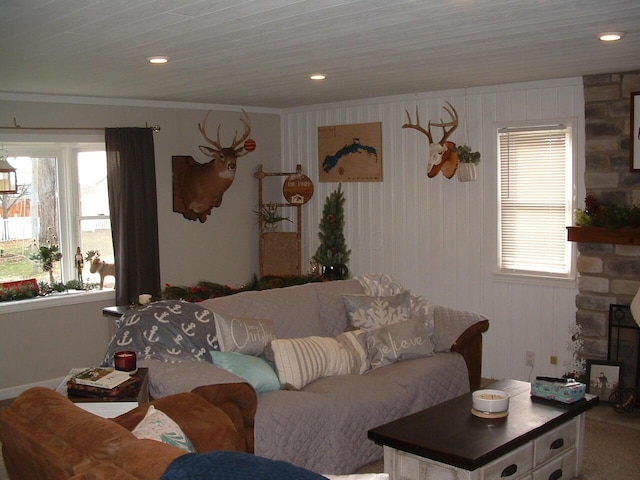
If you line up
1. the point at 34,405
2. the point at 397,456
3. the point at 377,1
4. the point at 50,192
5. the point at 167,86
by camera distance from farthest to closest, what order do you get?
1. the point at 50,192
2. the point at 167,86
3. the point at 397,456
4. the point at 377,1
5. the point at 34,405

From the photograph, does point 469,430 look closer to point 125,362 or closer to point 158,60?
point 125,362

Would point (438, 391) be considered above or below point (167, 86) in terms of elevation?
below

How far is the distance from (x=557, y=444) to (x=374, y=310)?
1567 mm

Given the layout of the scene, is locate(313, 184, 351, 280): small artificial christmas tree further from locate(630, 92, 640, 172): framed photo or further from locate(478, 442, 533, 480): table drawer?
locate(478, 442, 533, 480): table drawer

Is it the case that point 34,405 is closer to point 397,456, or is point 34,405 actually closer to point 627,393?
point 397,456

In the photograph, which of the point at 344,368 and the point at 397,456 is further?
the point at 344,368

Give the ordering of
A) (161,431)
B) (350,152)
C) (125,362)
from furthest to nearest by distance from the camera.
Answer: (350,152) < (125,362) < (161,431)

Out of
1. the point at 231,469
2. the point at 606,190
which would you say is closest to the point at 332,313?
the point at 606,190

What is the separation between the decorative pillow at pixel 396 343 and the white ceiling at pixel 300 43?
5.62 feet

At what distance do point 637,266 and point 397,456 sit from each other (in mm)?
2759

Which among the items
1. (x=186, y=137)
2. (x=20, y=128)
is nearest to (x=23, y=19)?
(x=20, y=128)

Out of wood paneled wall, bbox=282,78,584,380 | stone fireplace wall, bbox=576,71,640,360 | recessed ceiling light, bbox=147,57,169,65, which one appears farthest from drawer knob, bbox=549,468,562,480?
recessed ceiling light, bbox=147,57,169,65

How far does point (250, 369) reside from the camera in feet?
13.0

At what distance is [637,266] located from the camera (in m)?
5.19
